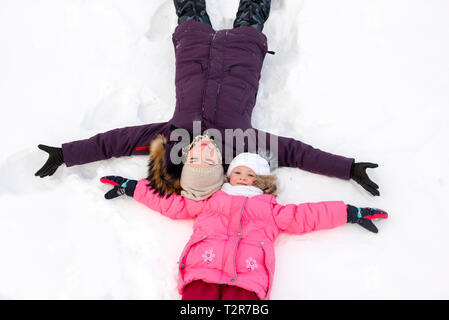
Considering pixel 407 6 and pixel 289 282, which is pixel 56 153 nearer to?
pixel 289 282

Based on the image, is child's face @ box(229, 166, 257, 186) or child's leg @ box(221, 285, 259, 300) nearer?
child's leg @ box(221, 285, 259, 300)

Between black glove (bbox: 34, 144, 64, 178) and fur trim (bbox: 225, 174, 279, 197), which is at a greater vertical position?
black glove (bbox: 34, 144, 64, 178)

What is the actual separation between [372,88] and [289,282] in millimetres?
1210

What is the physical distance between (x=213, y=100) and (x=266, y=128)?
0.35 metres

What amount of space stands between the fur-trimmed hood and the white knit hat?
0.11 feet

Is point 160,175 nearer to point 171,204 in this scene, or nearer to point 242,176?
point 171,204

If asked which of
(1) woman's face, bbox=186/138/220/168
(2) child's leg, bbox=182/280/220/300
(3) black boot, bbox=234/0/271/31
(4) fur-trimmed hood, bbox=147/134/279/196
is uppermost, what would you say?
(3) black boot, bbox=234/0/271/31

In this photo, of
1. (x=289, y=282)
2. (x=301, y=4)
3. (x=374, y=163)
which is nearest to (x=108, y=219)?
(x=289, y=282)

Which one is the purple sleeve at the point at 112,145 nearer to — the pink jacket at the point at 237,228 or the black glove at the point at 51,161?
the black glove at the point at 51,161

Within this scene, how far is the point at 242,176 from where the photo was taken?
171 cm

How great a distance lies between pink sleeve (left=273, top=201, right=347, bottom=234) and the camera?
5.12 feet

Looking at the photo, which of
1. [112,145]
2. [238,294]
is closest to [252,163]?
[238,294]

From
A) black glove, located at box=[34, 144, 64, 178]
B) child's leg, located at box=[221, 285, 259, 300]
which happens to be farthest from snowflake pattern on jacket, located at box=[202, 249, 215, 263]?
black glove, located at box=[34, 144, 64, 178]

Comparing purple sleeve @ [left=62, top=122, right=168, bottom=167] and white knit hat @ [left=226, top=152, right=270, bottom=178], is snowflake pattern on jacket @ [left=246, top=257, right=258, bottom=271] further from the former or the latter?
purple sleeve @ [left=62, top=122, right=168, bottom=167]
